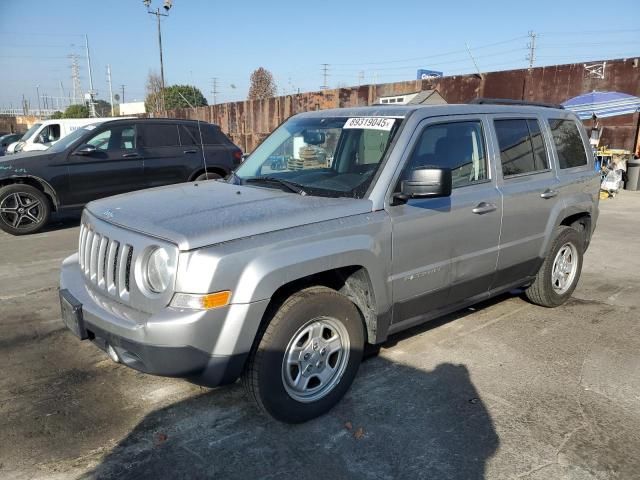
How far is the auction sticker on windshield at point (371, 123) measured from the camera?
140 inches

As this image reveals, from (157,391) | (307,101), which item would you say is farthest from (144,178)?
(307,101)

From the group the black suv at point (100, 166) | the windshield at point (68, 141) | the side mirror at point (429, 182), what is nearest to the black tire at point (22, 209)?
the black suv at point (100, 166)

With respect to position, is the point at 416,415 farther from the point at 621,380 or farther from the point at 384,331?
the point at 621,380

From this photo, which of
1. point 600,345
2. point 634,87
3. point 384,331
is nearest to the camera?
point 384,331

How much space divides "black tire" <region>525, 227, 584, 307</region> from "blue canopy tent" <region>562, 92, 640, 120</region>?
34.4 ft

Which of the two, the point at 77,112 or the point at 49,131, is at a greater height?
the point at 77,112

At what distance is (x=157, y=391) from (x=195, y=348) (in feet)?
3.72

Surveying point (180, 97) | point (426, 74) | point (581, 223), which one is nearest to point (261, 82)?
point (180, 97)

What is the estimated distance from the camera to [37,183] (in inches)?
335

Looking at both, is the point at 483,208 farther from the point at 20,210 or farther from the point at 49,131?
the point at 49,131

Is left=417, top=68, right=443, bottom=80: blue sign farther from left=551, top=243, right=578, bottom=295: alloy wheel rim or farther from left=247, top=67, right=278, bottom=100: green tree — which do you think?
left=247, top=67, right=278, bottom=100: green tree

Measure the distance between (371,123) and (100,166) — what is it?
21.6 feet

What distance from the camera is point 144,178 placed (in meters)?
9.15

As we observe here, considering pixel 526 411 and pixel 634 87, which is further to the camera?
pixel 634 87
